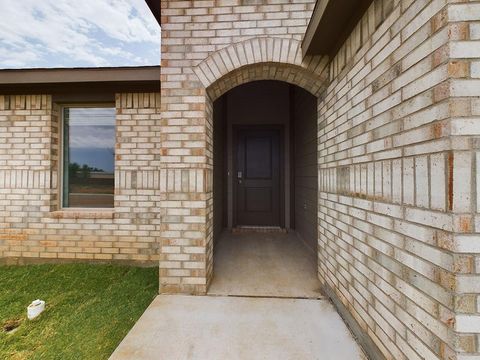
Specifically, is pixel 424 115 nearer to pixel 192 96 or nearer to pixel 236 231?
pixel 192 96

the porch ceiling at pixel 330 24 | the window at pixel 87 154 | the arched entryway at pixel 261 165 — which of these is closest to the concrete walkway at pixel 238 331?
the arched entryway at pixel 261 165

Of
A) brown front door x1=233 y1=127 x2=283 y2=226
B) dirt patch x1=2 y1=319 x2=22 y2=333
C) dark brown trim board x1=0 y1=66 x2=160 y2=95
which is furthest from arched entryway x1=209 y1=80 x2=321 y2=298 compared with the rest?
dirt patch x1=2 y1=319 x2=22 y2=333

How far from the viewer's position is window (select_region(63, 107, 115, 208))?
3877 mm

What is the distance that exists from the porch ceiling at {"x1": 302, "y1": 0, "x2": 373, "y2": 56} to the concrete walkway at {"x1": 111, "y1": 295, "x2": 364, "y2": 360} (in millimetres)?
2407

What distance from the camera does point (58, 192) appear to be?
3867 millimetres

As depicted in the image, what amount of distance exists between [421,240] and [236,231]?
4.23m

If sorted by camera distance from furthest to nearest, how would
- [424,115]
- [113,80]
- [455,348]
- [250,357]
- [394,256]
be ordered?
[113,80] → [250,357] → [394,256] → [424,115] → [455,348]

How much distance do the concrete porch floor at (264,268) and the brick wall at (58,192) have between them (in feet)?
3.66

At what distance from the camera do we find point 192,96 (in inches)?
104

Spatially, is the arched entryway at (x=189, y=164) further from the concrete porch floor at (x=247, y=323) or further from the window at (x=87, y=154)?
the window at (x=87, y=154)

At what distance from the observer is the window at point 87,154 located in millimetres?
3877

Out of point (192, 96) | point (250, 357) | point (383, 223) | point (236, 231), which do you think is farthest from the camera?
point (236, 231)

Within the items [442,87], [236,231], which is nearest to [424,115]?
[442,87]

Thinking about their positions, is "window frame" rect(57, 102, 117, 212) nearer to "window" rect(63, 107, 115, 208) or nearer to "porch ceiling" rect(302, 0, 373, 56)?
"window" rect(63, 107, 115, 208)
